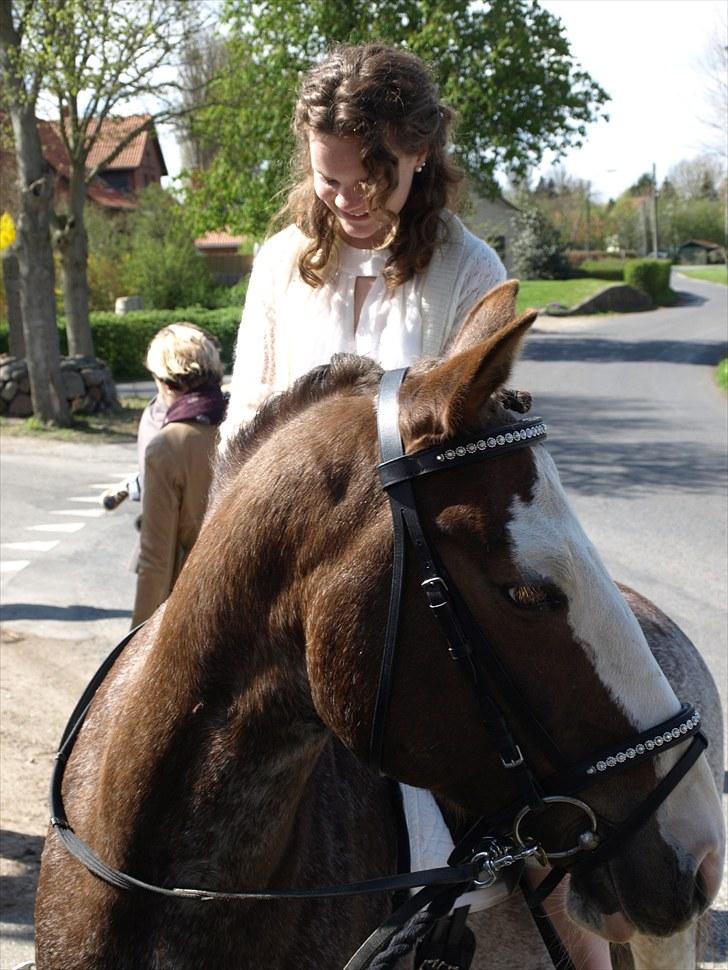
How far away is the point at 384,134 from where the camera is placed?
8.07 ft

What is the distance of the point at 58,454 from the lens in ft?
50.3

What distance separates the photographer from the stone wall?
1825cm

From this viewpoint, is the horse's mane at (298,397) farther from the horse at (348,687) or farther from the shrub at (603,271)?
the shrub at (603,271)

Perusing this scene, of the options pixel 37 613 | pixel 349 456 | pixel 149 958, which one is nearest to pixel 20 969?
pixel 149 958

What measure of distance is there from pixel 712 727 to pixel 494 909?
1.10 metres

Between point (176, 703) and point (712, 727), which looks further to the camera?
point (712, 727)

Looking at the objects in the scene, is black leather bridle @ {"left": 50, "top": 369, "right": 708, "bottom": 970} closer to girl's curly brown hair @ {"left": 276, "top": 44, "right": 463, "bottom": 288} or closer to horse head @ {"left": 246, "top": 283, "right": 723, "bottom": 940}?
horse head @ {"left": 246, "top": 283, "right": 723, "bottom": 940}

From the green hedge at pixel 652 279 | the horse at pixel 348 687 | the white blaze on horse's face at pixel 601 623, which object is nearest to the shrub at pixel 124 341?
the horse at pixel 348 687

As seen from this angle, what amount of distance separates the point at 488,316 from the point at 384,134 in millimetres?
743

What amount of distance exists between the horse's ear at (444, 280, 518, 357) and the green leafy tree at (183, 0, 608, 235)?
23.2 meters

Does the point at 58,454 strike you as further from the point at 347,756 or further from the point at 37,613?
the point at 347,756

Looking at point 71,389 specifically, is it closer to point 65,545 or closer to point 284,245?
point 65,545

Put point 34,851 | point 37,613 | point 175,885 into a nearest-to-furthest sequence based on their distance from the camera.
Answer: point 175,885
point 34,851
point 37,613

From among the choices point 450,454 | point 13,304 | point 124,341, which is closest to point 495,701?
point 450,454
